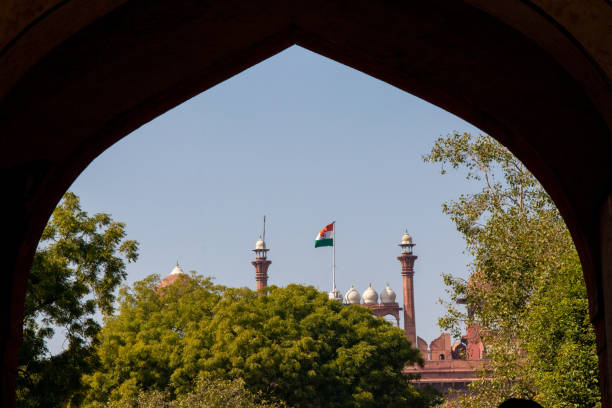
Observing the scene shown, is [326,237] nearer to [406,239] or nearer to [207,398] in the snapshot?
[406,239]

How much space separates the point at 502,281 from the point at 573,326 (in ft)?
14.7

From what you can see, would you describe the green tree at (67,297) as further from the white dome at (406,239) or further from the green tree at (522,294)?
the white dome at (406,239)

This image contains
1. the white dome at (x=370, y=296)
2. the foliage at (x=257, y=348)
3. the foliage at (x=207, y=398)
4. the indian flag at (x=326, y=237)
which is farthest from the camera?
the white dome at (x=370, y=296)

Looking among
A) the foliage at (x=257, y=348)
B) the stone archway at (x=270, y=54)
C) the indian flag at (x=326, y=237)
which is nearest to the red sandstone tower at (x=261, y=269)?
the indian flag at (x=326, y=237)

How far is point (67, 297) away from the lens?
14672 millimetres

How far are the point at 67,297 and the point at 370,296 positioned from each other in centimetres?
4946

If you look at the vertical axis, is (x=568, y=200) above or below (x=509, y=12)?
below

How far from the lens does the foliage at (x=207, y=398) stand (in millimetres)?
23281

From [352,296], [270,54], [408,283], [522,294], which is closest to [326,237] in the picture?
[408,283]

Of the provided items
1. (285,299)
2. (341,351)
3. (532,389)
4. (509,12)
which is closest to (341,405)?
(341,351)

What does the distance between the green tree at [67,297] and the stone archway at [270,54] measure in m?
8.74

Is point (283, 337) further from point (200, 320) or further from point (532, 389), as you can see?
point (532, 389)

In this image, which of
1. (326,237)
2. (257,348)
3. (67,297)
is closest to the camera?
(67,297)

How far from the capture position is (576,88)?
495 centimetres
